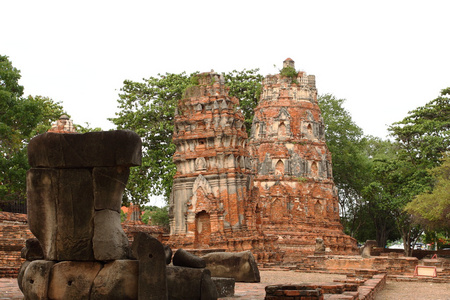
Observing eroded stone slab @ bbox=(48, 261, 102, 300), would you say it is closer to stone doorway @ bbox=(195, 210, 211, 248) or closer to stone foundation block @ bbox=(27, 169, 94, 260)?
stone foundation block @ bbox=(27, 169, 94, 260)

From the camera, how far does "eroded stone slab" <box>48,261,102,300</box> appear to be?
6820 mm

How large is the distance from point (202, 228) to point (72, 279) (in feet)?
51.6

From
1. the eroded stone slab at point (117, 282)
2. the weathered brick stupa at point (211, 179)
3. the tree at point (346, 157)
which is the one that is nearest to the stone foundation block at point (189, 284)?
the eroded stone slab at point (117, 282)

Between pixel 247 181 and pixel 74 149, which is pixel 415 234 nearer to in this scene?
pixel 247 181

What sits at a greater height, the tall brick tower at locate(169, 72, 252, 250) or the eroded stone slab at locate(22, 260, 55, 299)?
the tall brick tower at locate(169, 72, 252, 250)

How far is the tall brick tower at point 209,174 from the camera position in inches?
868

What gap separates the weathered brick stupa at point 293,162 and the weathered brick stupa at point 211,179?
12.1 m

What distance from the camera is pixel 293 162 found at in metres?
35.7

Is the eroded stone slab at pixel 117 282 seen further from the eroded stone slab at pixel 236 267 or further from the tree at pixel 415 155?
the tree at pixel 415 155

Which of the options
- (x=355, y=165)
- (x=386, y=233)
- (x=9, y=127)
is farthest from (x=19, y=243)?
(x=386, y=233)

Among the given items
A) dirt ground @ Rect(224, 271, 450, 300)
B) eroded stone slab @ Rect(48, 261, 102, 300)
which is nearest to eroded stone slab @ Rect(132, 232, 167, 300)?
eroded stone slab @ Rect(48, 261, 102, 300)

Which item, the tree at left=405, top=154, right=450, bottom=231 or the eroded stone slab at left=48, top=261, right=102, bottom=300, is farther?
the tree at left=405, top=154, right=450, bottom=231

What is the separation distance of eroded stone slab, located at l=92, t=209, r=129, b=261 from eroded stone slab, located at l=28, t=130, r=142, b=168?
617mm

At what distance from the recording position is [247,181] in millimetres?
22844
